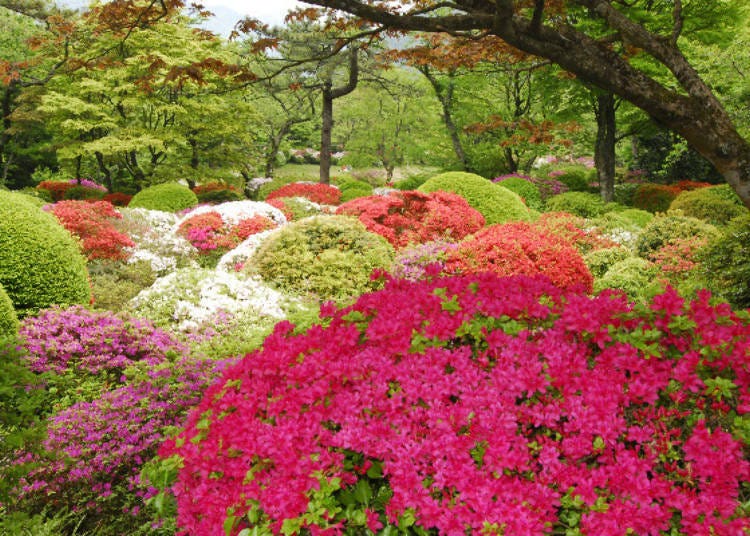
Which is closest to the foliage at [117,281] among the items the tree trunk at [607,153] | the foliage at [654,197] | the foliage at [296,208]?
the foliage at [296,208]

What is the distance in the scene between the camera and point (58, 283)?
6000 millimetres

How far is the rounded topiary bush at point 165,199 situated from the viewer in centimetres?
1719

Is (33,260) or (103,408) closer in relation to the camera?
(103,408)

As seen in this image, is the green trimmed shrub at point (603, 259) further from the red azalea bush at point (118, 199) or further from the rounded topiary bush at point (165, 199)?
the red azalea bush at point (118, 199)

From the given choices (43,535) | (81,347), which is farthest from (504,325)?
(81,347)

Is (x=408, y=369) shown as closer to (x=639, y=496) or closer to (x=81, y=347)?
(x=639, y=496)

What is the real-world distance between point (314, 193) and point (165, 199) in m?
5.68

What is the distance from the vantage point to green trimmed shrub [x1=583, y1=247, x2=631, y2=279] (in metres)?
8.95

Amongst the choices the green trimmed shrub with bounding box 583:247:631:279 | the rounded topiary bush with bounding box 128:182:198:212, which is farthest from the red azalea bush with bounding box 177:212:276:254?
the green trimmed shrub with bounding box 583:247:631:279

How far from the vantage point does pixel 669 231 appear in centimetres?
920

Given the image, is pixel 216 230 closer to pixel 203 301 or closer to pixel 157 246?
pixel 157 246

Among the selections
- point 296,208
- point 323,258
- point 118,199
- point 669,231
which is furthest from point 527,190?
point 118,199

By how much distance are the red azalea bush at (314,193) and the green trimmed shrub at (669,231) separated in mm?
12732

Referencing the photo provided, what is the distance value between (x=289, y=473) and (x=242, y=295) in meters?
5.21
